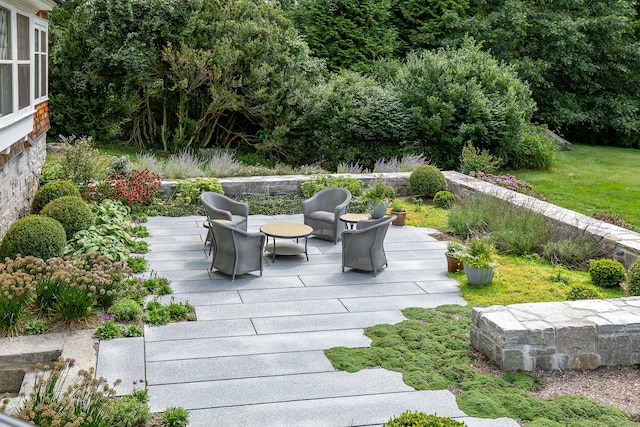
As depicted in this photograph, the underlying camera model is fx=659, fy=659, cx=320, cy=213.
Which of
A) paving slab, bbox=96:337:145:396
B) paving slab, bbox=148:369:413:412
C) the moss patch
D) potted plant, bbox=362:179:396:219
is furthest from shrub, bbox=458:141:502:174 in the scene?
paving slab, bbox=96:337:145:396

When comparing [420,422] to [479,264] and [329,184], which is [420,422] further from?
[329,184]

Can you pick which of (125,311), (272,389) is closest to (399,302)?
(272,389)

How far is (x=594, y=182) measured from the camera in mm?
15273

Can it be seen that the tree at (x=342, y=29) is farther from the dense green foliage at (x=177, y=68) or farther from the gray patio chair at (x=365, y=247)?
the gray patio chair at (x=365, y=247)

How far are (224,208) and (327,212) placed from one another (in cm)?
169

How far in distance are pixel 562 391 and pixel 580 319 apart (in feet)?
2.75

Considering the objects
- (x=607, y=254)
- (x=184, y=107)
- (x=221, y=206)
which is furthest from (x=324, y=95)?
(x=607, y=254)

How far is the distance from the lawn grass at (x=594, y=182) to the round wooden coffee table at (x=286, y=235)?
5667 mm

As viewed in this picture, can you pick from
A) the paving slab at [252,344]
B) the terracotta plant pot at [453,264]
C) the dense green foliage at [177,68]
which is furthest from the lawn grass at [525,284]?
the dense green foliage at [177,68]

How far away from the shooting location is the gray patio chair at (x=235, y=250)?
8109 mm

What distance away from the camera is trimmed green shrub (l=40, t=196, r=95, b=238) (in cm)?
877

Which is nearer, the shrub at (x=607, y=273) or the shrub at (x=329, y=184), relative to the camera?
the shrub at (x=607, y=273)

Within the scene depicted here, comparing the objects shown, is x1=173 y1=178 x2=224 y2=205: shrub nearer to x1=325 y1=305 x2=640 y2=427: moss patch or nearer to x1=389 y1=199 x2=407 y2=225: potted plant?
x1=389 y1=199 x2=407 y2=225: potted plant

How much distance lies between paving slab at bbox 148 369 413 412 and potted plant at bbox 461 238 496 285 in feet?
9.11
